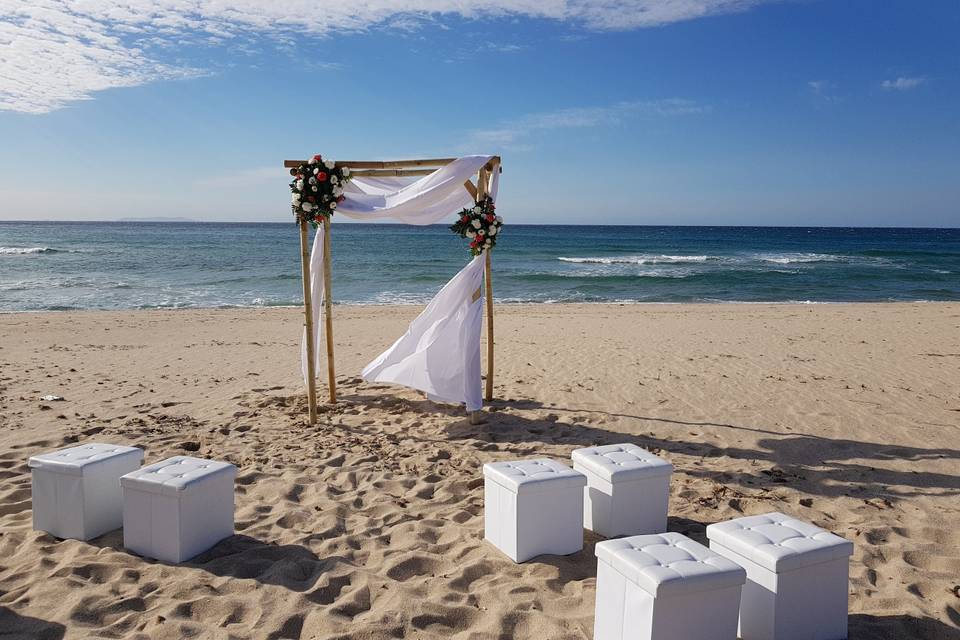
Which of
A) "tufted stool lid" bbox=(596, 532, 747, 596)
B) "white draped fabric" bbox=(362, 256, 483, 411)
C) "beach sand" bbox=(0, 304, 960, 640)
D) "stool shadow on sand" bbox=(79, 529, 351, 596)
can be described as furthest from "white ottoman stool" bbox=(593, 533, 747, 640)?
"white draped fabric" bbox=(362, 256, 483, 411)

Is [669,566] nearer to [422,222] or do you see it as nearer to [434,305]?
[434,305]

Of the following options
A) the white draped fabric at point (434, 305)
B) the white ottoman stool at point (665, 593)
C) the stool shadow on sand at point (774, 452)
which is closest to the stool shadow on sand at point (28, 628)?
the white ottoman stool at point (665, 593)

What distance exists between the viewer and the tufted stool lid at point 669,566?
2.66 meters

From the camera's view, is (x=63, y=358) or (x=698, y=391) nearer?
(x=698, y=391)

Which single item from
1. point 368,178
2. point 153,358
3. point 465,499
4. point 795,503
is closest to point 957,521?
point 795,503

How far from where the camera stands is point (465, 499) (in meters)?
4.74

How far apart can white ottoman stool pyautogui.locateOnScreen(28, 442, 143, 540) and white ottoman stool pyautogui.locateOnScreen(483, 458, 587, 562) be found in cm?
232

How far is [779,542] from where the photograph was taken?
3.07 metres

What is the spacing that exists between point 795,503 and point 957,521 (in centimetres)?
95

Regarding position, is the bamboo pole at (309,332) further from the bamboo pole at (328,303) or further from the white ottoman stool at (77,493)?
the white ottoman stool at (77,493)

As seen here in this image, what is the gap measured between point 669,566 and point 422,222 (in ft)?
15.6

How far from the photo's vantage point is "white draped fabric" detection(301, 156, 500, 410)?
6.70 m

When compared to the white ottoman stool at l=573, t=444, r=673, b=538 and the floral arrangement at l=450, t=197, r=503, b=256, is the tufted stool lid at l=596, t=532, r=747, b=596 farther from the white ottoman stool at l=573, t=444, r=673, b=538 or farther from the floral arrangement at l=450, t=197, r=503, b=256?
the floral arrangement at l=450, t=197, r=503, b=256

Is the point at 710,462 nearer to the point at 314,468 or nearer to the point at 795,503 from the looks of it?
the point at 795,503
